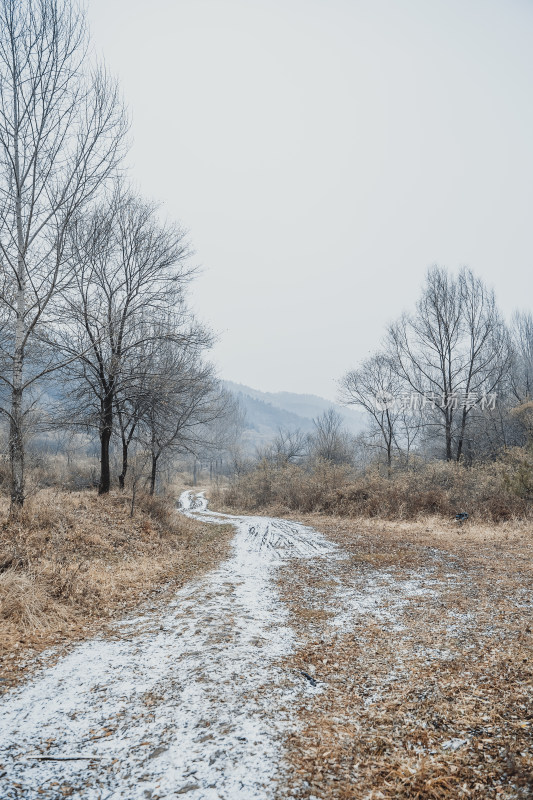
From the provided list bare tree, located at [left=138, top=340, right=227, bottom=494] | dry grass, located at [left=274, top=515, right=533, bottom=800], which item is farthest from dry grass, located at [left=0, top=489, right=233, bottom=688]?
bare tree, located at [left=138, top=340, right=227, bottom=494]

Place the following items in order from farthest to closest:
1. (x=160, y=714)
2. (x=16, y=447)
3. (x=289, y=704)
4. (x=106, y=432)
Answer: (x=106, y=432) → (x=16, y=447) → (x=289, y=704) → (x=160, y=714)

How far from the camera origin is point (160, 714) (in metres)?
3.35

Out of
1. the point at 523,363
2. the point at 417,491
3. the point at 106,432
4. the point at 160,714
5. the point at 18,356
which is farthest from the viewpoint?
the point at 523,363

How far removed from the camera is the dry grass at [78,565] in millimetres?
5133

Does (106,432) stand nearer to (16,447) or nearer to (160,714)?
(16,447)

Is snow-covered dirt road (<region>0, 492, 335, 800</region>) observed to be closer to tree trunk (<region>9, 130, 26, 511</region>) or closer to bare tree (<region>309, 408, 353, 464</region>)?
tree trunk (<region>9, 130, 26, 511</region>)

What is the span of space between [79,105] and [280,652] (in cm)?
1017

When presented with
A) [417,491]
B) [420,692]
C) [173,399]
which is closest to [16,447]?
[173,399]

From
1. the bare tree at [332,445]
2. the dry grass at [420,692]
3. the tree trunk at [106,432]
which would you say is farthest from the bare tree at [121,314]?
the bare tree at [332,445]

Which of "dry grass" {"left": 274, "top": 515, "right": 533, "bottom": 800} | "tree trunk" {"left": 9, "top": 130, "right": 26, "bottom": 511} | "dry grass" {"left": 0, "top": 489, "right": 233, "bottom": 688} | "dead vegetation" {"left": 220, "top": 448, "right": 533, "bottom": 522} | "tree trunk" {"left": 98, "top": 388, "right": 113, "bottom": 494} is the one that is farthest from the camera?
"dead vegetation" {"left": 220, "top": 448, "right": 533, "bottom": 522}

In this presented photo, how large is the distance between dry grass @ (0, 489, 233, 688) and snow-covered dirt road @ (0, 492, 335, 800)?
610 millimetres

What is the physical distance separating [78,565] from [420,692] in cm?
590

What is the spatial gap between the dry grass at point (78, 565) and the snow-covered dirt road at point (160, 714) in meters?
0.61

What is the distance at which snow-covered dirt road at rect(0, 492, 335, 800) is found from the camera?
2.62 meters
